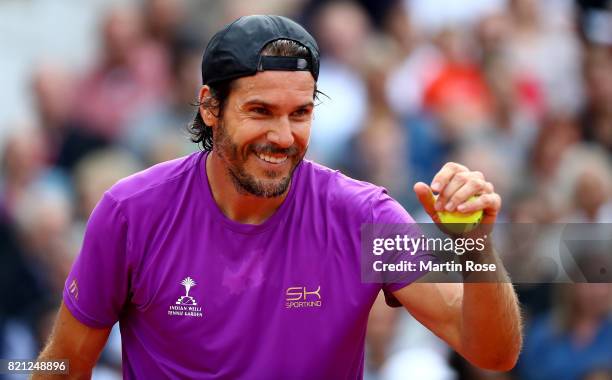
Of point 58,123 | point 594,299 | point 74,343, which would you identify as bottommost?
point 594,299

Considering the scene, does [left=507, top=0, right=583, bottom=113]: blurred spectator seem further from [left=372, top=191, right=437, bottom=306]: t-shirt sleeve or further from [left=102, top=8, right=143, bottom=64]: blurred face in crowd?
[left=372, top=191, right=437, bottom=306]: t-shirt sleeve

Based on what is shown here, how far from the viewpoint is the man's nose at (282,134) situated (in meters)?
3.71

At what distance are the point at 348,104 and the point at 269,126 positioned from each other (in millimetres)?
5150

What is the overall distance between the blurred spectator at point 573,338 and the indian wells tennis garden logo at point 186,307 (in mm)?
3761

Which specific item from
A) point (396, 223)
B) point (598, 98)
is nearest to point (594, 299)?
point (598, 98)

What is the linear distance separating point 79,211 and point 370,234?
467 centimetres

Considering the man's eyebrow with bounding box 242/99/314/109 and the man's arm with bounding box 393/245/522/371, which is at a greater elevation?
the man's eyebrow with bounding box 242/99/314/109

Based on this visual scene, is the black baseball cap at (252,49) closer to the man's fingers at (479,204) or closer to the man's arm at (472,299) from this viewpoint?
the man's arm at (472,299)

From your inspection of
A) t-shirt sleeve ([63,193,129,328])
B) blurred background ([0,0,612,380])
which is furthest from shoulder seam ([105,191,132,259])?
blurred background ([0,0,612,380])

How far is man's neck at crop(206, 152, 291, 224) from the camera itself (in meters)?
3.93

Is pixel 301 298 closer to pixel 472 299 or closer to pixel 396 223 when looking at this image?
pixel 396 223

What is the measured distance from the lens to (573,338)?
711 cm

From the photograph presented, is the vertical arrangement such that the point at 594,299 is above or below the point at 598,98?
below

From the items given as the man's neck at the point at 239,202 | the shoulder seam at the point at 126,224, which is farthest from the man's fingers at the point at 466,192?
the shoulder seam at the point at 126,224
